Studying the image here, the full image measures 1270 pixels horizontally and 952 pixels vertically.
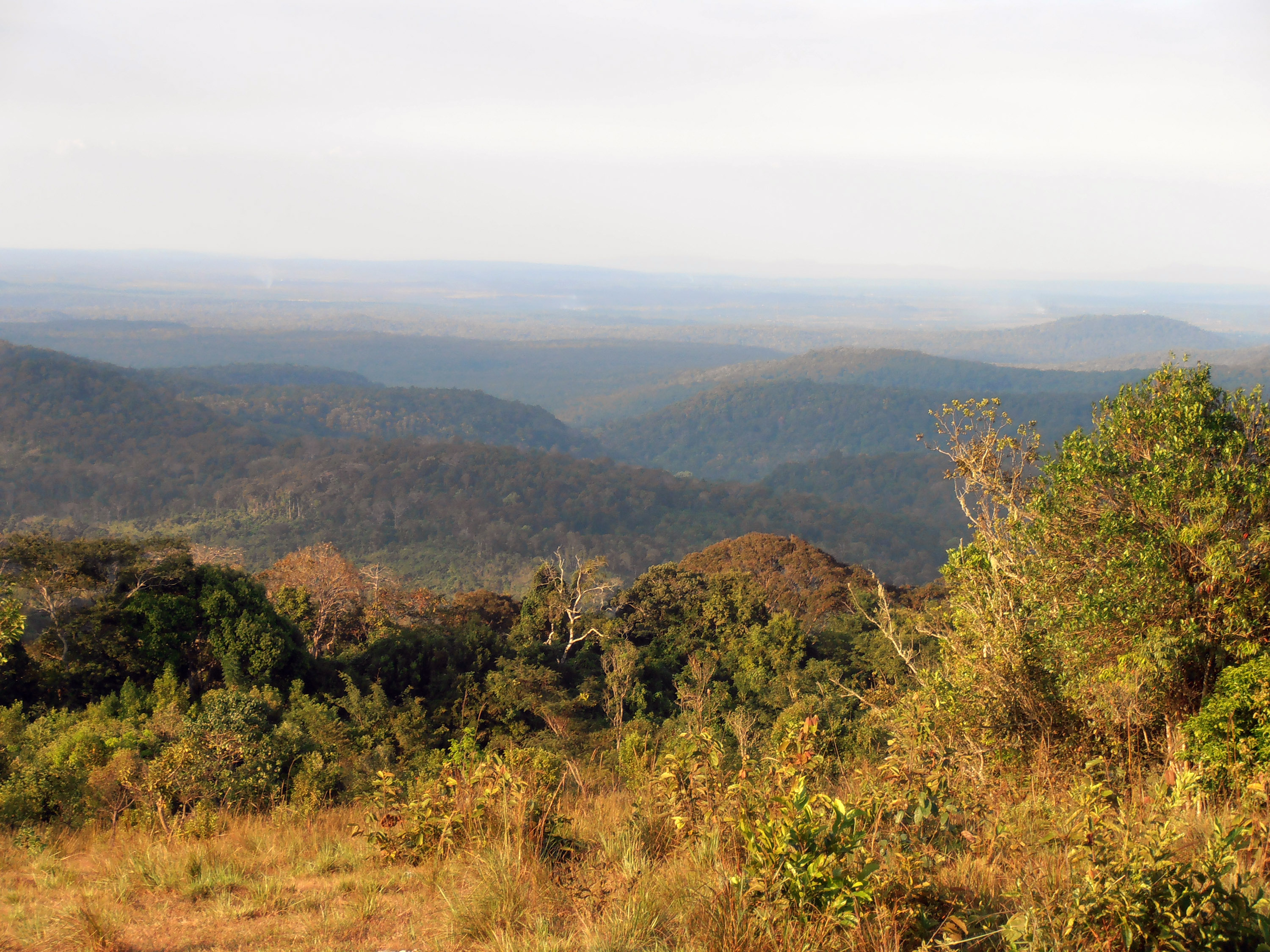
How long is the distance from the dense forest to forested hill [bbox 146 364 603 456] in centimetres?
12221

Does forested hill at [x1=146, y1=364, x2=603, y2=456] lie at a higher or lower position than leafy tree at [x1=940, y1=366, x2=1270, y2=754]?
lower

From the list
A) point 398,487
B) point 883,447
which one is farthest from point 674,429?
point 398,487

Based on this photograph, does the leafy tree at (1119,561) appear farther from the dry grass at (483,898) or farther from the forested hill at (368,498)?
the forested hill at (368,498)

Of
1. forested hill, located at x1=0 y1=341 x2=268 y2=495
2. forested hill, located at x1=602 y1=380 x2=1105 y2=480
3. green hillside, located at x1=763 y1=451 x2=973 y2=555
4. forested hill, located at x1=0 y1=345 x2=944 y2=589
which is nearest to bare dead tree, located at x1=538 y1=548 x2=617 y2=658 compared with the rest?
forested hill, located at x1=0 y1=345 x2=944 y2=589

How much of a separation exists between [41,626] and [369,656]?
9.06 metres

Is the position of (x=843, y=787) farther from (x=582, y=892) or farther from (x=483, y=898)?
(x=483, y=898)

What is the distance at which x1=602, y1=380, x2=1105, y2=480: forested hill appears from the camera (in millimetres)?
170750

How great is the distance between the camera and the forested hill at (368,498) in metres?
81.2

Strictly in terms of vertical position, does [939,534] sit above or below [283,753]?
below

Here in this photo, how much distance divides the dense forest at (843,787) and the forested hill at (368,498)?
62291 mm

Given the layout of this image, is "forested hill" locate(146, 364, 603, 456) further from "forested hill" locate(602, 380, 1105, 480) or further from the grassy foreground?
the grassy foreground

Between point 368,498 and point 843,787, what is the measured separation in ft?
287

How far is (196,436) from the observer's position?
338ft

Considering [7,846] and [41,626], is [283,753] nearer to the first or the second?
[7,846]
